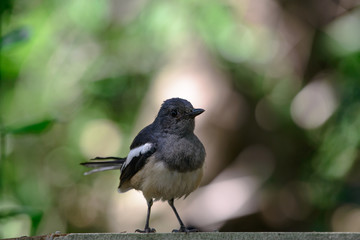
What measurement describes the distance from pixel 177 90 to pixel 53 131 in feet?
5.47

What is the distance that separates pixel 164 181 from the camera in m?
3.47

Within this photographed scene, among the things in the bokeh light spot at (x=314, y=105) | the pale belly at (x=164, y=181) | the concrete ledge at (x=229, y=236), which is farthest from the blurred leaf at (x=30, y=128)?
the bokeh light spot at (x=314, y=105)

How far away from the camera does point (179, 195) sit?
11.8 ft

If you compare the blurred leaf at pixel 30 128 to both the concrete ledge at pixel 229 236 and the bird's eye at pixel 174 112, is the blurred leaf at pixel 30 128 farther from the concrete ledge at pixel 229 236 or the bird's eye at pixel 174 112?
the concrete ledge at pixel 229 236

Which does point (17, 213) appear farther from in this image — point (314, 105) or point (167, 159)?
point (314, 105)

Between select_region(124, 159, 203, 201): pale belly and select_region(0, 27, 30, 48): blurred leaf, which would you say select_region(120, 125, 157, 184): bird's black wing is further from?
select_region(0, 27, 30, 48): blurred leaf

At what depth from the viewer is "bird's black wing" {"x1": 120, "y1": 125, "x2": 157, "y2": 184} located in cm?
360

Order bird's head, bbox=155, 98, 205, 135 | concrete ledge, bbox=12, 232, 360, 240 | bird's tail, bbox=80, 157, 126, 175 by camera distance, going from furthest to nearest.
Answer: bird's tail, bbox=80, 157, 126, 175, bird's head, bbox=155, 98, 205, 135, concrete ledge, bbox=12, 232, 360, 240

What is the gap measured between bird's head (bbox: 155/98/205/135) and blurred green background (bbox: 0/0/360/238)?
1.93m

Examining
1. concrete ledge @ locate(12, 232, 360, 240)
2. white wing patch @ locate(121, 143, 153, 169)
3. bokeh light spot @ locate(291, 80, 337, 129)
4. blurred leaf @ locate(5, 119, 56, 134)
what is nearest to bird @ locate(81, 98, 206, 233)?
white wing patch @ locate(121, 143, 153, 169)

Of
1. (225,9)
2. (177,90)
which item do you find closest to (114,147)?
(177,90)

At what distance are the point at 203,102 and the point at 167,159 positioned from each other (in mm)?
2481

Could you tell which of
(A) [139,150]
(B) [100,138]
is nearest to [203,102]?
(B) [100,138]

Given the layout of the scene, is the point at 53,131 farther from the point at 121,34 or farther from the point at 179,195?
the point at 179,195
